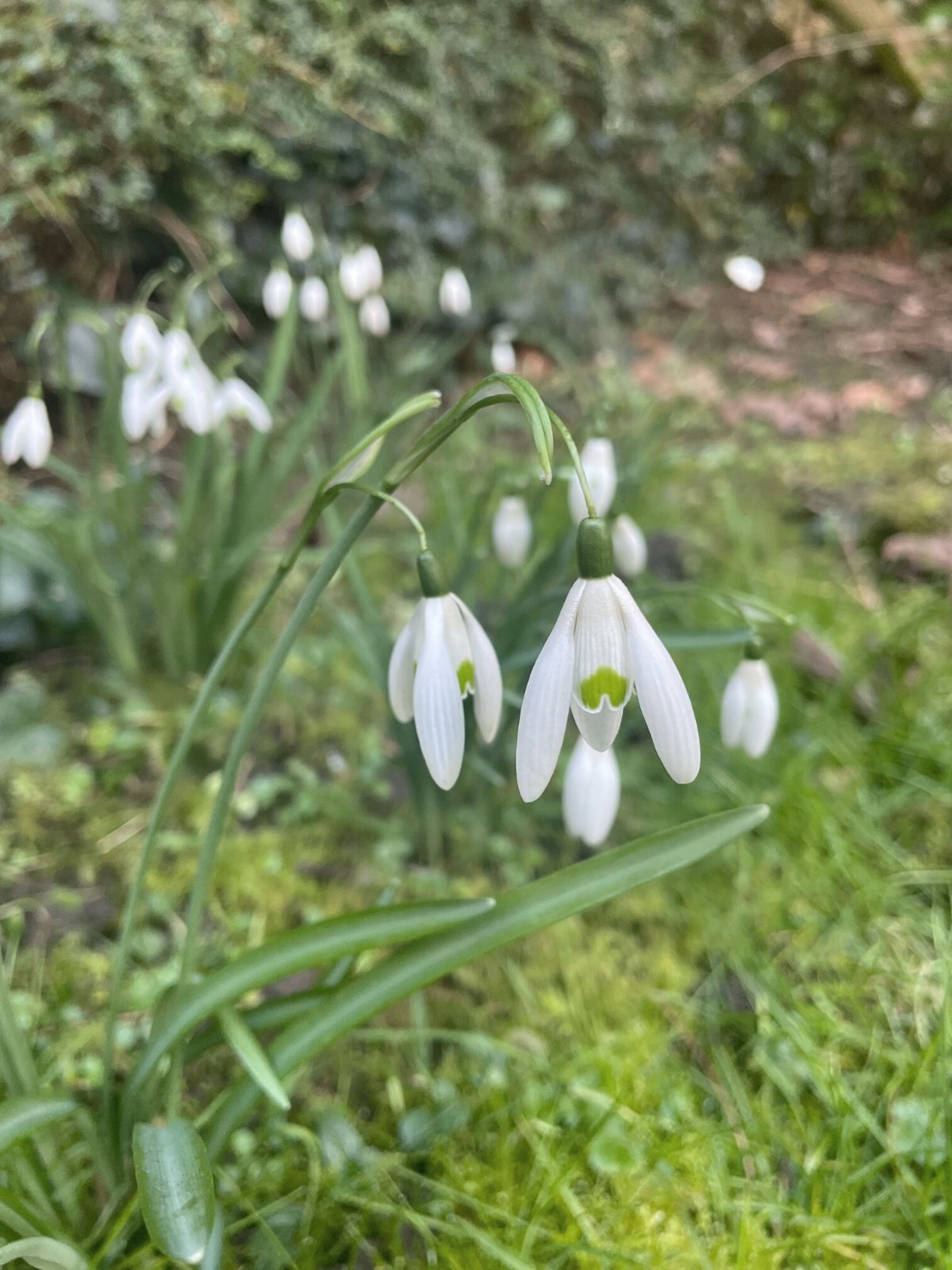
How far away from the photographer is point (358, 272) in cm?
212

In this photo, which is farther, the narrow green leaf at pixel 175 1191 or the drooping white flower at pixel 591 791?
the drooping white flower at pixel 591 791

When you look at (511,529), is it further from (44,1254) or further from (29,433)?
(44,1254)

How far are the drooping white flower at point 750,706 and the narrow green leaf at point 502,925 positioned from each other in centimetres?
26

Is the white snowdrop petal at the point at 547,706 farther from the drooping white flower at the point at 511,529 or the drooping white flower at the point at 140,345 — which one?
the drooping white flower at the point at 140,345

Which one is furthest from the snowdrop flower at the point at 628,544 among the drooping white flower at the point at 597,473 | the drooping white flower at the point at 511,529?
the drooping white flower at the point at 511,529

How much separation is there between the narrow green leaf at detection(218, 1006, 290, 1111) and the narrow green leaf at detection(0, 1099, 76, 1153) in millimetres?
156

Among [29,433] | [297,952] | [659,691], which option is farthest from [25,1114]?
[29,433]

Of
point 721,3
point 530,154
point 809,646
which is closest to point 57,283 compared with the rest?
point 530,154

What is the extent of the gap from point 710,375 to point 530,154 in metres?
1.06

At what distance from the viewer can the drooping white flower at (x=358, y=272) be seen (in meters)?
2.11

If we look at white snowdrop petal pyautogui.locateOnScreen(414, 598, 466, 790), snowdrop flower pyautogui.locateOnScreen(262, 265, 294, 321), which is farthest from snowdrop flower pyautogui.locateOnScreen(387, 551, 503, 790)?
snowdrop flower pyautogui.locateOnScreen(262, 265, 294, 321)

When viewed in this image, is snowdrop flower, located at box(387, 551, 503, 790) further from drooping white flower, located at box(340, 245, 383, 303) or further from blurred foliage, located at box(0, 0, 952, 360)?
blurred foliage, located at box(0, 0, 952, 360)

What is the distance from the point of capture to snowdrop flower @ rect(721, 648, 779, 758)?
1109 millimetres

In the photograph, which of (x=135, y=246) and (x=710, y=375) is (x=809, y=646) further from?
(x=135, y=246)
